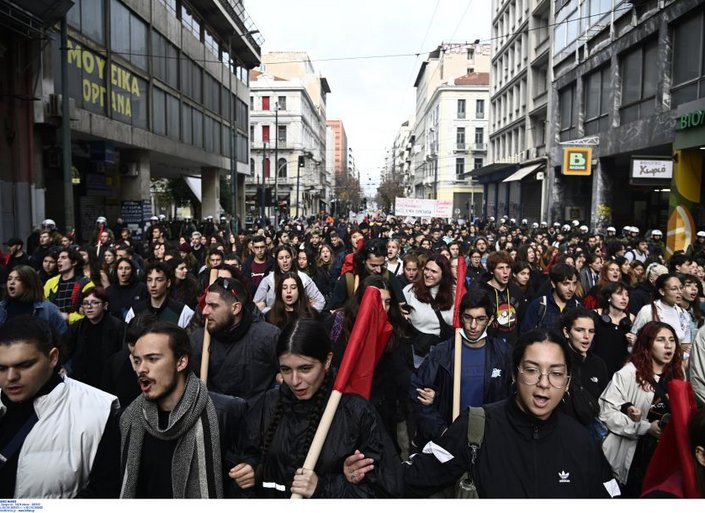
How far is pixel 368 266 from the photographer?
6305 millimetres

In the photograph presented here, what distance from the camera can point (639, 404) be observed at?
3.97m

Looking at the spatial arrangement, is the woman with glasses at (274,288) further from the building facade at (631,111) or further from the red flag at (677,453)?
the building facade at (631,111)

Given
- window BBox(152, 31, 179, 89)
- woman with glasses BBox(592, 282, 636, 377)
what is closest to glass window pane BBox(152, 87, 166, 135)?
window BBox(152, 31, 179, 89)

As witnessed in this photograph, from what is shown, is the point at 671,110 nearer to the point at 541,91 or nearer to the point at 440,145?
the point at 541,91

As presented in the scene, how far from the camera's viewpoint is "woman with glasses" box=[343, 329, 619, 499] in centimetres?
240

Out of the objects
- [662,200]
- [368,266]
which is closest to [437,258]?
[368,266]

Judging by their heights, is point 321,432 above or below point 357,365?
below

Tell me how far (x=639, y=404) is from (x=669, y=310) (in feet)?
7.53

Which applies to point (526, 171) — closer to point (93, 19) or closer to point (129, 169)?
point (129, 169)

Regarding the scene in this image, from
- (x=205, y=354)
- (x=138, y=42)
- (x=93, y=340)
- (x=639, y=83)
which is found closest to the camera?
(x=205, y=354)

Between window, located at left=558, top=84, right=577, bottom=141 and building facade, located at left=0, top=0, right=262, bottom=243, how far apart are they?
A: 18.9 meters

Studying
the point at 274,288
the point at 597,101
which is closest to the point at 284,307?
the point at 274,288

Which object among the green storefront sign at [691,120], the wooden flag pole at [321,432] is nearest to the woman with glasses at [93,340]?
the wooden flag pole at [321,432]
